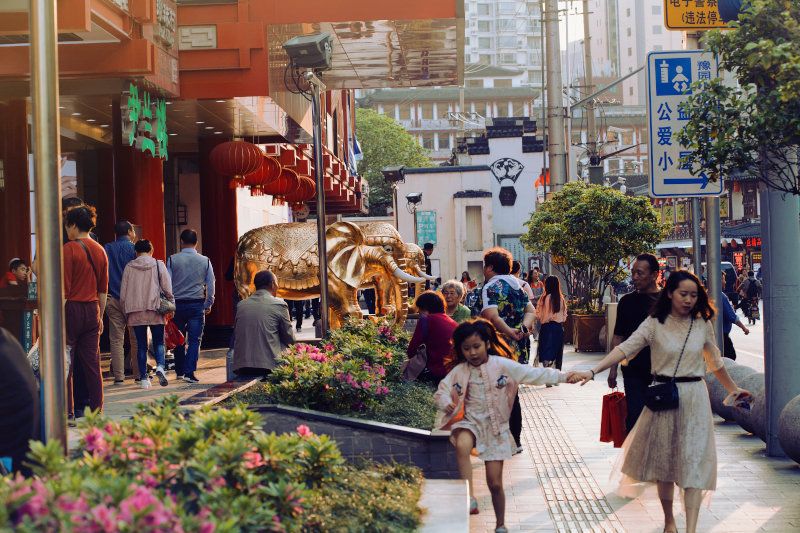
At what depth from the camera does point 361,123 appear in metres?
80.8

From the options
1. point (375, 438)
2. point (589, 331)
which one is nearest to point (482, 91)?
point (589, 331)

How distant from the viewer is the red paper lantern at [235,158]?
60.5 feet

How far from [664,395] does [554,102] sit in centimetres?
2011

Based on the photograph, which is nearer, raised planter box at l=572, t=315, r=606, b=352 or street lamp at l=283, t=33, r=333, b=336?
street lamp at l=283, t=33, r=333, b=336

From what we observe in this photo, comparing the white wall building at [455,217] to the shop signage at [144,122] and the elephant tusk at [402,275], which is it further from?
the shop signage at [144,122]

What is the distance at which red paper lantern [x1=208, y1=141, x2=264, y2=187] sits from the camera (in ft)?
60.5

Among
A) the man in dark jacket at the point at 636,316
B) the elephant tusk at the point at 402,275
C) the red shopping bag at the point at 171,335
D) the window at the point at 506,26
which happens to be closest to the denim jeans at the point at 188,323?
the red shopping bag at the point at 171,335

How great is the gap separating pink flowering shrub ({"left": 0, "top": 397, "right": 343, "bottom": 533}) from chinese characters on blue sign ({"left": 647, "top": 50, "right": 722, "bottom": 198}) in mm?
6137

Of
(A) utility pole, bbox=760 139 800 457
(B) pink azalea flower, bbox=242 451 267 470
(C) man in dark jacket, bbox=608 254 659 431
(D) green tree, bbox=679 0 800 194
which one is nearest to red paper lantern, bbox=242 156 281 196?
(A) utility pole, bbox=760 139 800 457

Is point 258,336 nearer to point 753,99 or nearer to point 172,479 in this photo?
point 753,99

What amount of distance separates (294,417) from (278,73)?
9732 mm

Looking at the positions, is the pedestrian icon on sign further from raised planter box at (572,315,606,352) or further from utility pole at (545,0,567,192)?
utility pole at (545,0,567,192)

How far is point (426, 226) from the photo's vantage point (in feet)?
214

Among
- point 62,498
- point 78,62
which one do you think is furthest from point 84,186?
point 62,498
